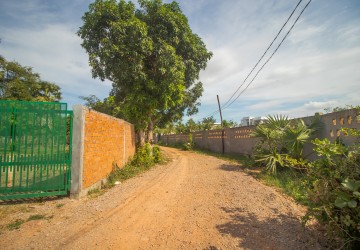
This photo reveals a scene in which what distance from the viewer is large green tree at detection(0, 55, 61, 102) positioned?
21.0 m

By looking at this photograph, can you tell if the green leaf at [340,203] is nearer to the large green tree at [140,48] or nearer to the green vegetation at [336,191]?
the green vegetation at [336,191]

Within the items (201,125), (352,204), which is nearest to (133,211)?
(352,204)

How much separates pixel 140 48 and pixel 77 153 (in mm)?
6101

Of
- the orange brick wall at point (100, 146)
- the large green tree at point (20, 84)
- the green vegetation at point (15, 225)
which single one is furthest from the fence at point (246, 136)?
the large green tree at point (20, 84)

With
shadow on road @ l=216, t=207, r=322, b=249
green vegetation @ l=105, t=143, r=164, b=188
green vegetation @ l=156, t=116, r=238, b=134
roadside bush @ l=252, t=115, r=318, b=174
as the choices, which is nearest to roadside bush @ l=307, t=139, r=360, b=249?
shadow on road @ l=216, t=207, r=322, b=249

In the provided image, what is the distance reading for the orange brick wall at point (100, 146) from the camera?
536 cm

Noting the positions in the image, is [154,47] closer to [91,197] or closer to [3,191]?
[91,197]

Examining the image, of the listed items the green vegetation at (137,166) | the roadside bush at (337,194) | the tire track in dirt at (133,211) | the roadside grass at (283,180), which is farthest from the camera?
the green vegetation at (137,166)

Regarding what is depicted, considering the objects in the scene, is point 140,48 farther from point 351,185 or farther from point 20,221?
point 351,185

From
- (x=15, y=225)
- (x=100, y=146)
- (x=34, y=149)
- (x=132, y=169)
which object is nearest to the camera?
(x=15, y=225)

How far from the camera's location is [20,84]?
21.7 metres

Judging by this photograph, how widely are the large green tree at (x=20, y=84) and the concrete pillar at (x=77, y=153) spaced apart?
58.1ft

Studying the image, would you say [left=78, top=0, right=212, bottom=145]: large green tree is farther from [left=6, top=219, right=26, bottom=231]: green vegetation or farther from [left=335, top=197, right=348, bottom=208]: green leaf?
[left=335, top=197, right=348, bottom=208]: green leaf

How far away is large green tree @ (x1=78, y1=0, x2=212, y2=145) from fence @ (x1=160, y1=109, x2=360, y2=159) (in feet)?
17.3
